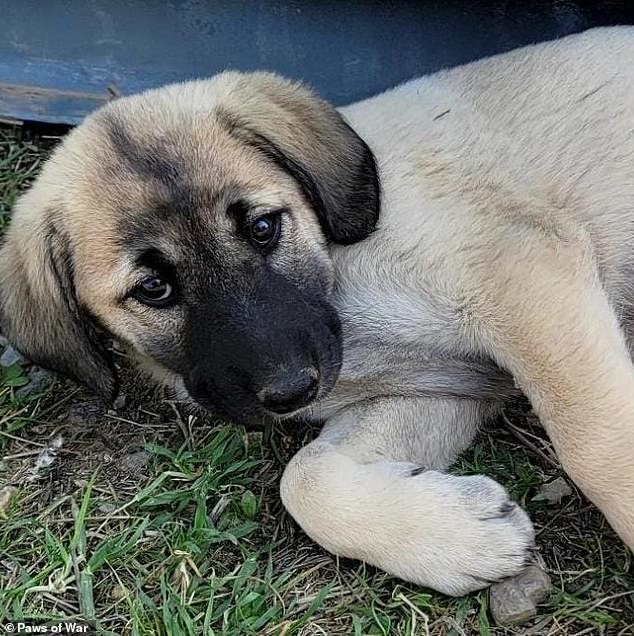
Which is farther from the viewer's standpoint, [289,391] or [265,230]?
[265,230]

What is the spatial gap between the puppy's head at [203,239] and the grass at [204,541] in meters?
0.43

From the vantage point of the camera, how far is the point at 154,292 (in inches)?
132

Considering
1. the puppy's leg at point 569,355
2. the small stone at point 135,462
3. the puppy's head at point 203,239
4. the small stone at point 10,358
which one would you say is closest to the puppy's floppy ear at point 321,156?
the puppy's head at point 203,239

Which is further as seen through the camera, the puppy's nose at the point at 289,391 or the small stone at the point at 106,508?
the small stone at the point at 106,508

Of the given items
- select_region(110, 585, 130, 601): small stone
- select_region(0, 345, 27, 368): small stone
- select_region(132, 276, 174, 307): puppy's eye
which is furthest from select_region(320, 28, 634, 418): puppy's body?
select_region(0, 345, 27, 368): small stone

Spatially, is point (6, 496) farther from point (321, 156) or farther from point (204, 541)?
point (321, 156)

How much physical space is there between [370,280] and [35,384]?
1621 millimetres

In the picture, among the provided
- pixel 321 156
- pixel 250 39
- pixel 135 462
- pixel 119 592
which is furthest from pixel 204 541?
pixel 250 39

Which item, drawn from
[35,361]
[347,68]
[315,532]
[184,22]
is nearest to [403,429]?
[315,532]

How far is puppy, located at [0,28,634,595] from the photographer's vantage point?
10.5ft

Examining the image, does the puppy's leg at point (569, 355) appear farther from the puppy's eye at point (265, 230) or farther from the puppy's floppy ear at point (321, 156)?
the puppy's eye at point (265, 230)

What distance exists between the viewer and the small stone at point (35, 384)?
14.3 feet

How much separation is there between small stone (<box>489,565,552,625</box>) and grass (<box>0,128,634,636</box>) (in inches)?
1.4

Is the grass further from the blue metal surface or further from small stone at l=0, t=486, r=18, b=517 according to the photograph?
the blue metal surface
